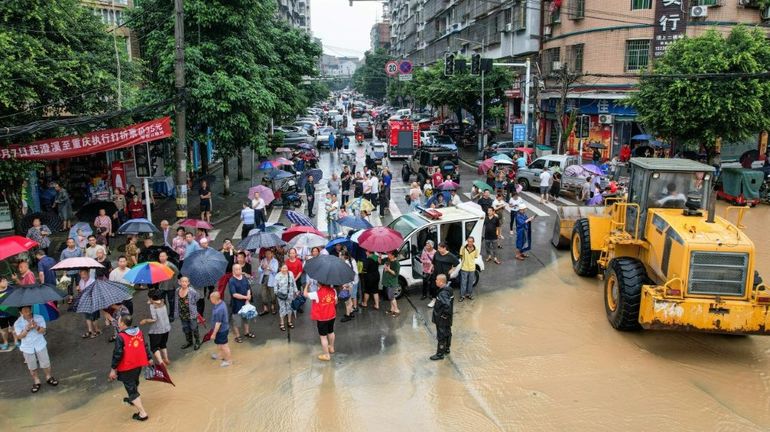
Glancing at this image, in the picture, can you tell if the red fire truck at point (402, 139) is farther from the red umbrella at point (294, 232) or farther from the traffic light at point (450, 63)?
the red umbrella at point (294, 232)

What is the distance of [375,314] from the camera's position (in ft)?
39.3

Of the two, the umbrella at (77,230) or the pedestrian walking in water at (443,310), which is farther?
the umbrella at (77,230)

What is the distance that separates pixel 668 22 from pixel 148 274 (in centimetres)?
2961

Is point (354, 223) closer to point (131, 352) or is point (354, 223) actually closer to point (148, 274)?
point (148, 274)

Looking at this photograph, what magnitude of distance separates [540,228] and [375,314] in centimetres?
915

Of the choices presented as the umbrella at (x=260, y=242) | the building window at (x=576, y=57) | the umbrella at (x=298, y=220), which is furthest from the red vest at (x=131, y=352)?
the building window at (x=576, y=57)

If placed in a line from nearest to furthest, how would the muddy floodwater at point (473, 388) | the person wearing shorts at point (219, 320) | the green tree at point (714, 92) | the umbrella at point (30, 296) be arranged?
1. the muddy floodwater at point (473, 388)
2. the umbrella at point (30, 296)
3. the person wearing shorts at point (219, 320)
4. the green tree at point (714, 92)

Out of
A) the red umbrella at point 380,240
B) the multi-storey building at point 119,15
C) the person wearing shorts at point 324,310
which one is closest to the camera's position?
the person wearing shorts at point 324,310

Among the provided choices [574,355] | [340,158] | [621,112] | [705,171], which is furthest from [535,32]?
[574,355]

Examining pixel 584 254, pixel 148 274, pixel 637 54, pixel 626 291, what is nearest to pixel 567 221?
pixel 584 254

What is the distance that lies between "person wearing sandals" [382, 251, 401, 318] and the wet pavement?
0.33m

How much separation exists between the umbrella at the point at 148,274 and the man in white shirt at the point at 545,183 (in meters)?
16.8

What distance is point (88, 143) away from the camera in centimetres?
1570

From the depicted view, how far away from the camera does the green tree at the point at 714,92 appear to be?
22.8 meters
